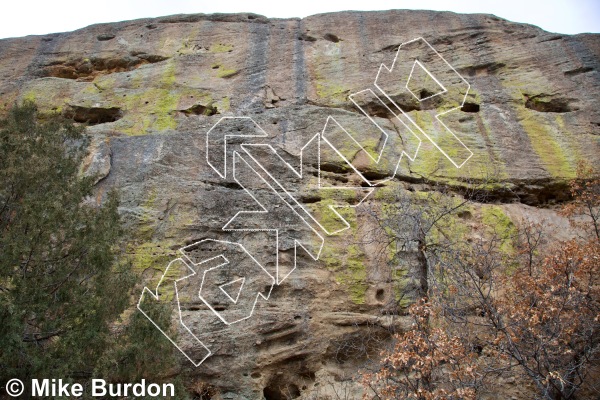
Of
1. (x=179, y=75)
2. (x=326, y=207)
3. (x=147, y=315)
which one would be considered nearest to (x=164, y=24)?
(x=179, y=75)

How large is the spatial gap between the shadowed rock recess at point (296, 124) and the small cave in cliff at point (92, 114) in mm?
23

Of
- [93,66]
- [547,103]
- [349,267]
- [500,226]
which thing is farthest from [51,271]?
[547,103]

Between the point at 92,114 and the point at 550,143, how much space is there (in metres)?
8.47

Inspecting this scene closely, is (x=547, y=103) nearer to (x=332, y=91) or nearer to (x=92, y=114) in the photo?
(x=332, y=91)

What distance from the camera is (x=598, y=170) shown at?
34.0 ft

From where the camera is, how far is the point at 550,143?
35.8 feet

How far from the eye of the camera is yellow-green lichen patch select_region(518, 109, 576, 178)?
10.6m

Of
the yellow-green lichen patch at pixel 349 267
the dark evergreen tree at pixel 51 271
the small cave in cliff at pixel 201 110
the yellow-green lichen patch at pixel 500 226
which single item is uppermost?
the small cave in cliff at pixel 201 110

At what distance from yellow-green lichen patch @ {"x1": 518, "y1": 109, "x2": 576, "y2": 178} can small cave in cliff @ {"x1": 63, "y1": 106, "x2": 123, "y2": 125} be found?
7.60 metres

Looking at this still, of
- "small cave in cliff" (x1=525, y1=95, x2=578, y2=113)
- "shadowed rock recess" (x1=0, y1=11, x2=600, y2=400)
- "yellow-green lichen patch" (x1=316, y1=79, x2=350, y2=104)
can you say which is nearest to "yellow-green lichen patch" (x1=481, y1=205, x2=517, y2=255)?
"shadowed rock recess" (x1=0, y1=11, x2=600, y2=400)

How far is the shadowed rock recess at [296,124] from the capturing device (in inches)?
339

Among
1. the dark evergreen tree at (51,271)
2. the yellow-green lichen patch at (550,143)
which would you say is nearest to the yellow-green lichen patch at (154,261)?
the dark evergreen tree at (51,271)

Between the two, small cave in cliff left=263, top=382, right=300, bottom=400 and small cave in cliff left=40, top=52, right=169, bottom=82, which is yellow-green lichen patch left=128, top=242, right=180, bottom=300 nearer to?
small cave in cliff left=263, top=382, right=300, bottom=400

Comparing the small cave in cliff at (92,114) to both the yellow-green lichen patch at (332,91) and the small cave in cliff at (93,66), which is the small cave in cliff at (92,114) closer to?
the small cave in cliff at (93,66)
